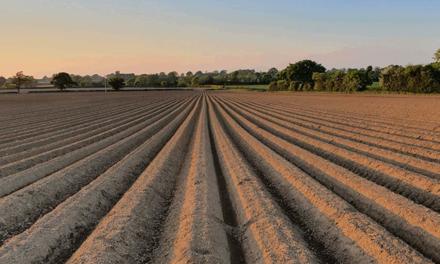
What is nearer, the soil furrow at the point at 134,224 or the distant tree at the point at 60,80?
the soil furrow at the point at 134,224

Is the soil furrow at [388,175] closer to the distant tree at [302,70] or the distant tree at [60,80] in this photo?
the distant tree at [302,70]

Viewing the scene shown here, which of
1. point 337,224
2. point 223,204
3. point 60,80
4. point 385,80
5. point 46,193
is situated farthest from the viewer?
point 60,80

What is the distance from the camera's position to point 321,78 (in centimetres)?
6956

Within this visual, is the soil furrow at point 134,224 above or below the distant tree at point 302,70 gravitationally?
below

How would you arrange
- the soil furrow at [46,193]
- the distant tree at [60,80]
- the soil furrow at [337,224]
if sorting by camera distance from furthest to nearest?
1. the distant tree at [60,80]
2. the soil furrow at [46,193]
3. the soil furrow at [337,224]

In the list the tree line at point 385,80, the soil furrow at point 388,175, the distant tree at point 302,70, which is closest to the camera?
the soil furrow at point 388,175

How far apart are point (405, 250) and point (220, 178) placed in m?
5.01

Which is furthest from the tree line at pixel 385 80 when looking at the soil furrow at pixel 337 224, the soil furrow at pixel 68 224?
the soil furrow at pixel 68 224

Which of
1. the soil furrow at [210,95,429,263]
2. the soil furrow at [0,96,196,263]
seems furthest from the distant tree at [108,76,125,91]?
the soil furrow at [210,95,429,263]

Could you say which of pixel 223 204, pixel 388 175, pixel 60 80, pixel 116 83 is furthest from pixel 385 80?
pixel 60 80

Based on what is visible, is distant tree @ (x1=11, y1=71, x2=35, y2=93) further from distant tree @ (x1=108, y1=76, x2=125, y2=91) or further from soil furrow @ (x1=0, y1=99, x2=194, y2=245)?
soil furrow @ (x1=0, y1=99, x2=194, y2=245)

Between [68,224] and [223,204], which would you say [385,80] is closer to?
[223,204]

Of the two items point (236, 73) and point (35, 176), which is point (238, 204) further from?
point (236, 73)

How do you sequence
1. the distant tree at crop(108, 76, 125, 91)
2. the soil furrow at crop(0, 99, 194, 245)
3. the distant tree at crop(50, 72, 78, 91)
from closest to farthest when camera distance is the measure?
the soil furrow at crop(0, 99, 194, 245)
the distant tree at crop(108, 76, 125, 91)
the distant tree at crop(50, 72, 78, 91)
